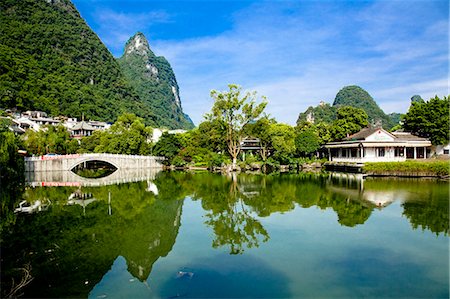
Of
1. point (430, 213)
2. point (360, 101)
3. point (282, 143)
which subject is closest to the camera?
point (430, 213)

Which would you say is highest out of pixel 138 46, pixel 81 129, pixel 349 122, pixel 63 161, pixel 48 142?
pixel 138 46

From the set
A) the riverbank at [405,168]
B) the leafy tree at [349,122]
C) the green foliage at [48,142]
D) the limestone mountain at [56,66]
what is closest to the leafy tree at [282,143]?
the leafy tree at [349,122]

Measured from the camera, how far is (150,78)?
16012 centimetres

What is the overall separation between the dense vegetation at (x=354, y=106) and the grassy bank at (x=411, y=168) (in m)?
53.9

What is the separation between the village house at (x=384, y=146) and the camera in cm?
3025

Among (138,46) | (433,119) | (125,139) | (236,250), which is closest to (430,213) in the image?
(236,250)

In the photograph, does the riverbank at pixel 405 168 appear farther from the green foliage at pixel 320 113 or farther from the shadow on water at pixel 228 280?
the green foliage at pixel 320 113

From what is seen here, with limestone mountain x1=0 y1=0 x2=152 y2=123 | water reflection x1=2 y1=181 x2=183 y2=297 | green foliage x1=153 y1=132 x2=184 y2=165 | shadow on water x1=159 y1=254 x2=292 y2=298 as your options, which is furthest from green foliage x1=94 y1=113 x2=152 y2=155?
shadow on water x1=159 y1=254 x2=292 y2=298

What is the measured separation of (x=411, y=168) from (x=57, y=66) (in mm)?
77196

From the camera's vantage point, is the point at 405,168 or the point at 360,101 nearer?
the point at 405,168

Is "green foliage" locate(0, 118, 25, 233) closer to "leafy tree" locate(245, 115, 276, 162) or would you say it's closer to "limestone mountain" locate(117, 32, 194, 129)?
"leafy tree" locate(245, 115, 276, 162)

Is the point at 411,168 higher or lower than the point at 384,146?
lower

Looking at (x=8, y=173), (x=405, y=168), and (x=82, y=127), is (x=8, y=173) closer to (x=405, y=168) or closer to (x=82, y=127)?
(x=405, y=168)

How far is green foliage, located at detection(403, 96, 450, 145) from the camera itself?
2967cm
